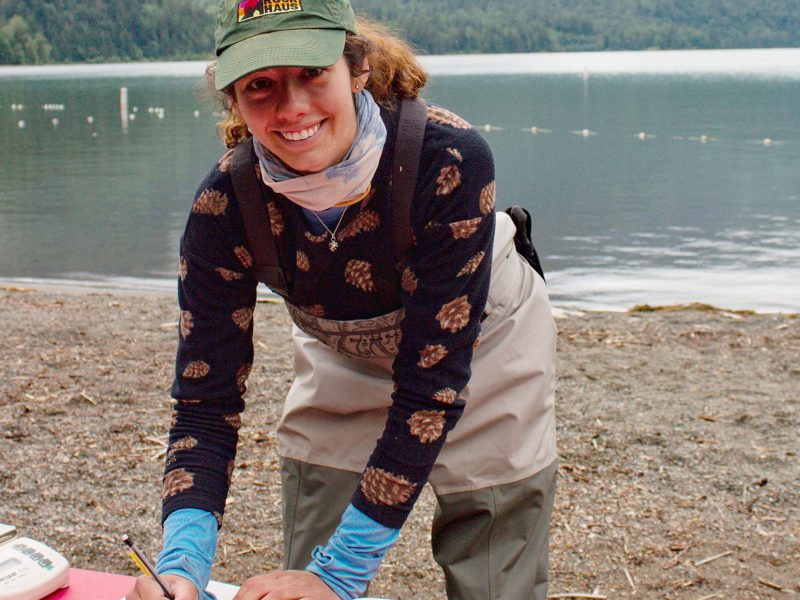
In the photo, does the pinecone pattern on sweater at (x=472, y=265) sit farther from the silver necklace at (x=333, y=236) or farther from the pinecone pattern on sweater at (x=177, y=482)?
the pinecone pattern on sweater at (x=177, y=482)

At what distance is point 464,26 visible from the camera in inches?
5502

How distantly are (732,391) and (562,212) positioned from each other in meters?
10.8

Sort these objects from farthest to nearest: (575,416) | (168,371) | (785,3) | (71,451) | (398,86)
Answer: (785,3)
(168,371)
(575,416)
(71,451)
(398,86)

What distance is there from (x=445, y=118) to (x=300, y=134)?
34 cm

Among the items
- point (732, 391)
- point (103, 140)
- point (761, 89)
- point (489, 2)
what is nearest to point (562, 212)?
point (732, 391)

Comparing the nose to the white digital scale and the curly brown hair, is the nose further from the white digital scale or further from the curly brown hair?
the white digital scale

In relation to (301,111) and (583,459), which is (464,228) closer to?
(301,111)

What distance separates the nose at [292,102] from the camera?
2.04 metres

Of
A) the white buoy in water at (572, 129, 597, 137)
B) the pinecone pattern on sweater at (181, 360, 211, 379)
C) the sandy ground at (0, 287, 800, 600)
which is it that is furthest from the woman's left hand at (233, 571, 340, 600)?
the white buoy in water at (572, 129, 597, 137)

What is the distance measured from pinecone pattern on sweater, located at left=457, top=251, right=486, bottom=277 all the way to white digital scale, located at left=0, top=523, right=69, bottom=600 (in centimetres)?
101

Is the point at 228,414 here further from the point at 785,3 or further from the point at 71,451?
the point at 785,3

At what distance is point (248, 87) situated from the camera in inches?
81.7

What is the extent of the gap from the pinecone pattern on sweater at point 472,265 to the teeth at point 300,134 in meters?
0.41

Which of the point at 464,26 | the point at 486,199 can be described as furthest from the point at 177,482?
the point at 464,26
